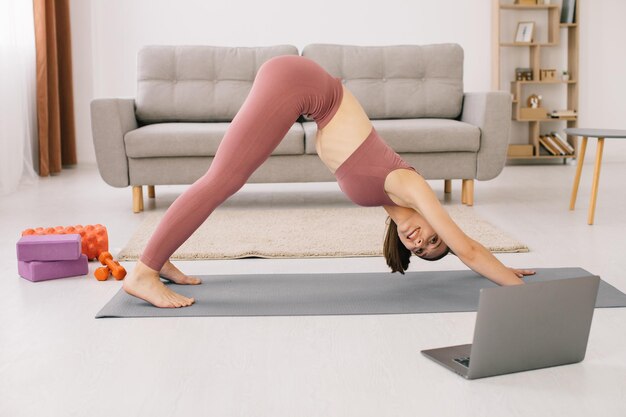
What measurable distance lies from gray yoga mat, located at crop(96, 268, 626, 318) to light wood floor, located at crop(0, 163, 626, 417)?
7cm

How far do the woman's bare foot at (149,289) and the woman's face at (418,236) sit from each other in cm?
69

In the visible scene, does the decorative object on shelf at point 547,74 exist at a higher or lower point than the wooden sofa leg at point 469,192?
higher

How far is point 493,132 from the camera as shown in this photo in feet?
14.3

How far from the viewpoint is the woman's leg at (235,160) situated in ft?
7.97

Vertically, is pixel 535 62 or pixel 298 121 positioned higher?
pixel 535 62

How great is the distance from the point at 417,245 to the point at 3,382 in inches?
46.6

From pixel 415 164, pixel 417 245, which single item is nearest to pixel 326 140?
pixel 417 245

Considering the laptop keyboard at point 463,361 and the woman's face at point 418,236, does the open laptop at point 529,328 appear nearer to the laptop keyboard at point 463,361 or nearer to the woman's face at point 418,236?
the laptop keyboard at point 463,361

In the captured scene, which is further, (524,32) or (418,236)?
(524,32)

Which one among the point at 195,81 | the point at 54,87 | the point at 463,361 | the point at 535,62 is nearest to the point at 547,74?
the point at 535,62

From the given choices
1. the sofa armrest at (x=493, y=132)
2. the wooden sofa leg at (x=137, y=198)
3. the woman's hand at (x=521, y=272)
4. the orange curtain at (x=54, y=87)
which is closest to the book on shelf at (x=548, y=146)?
the sofa armrest at (x=493, y=132)

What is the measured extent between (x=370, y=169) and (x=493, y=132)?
2066 mm

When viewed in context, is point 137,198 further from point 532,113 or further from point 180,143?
point 532,113

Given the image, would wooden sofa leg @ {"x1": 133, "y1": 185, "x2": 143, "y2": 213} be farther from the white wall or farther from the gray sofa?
the white wall
